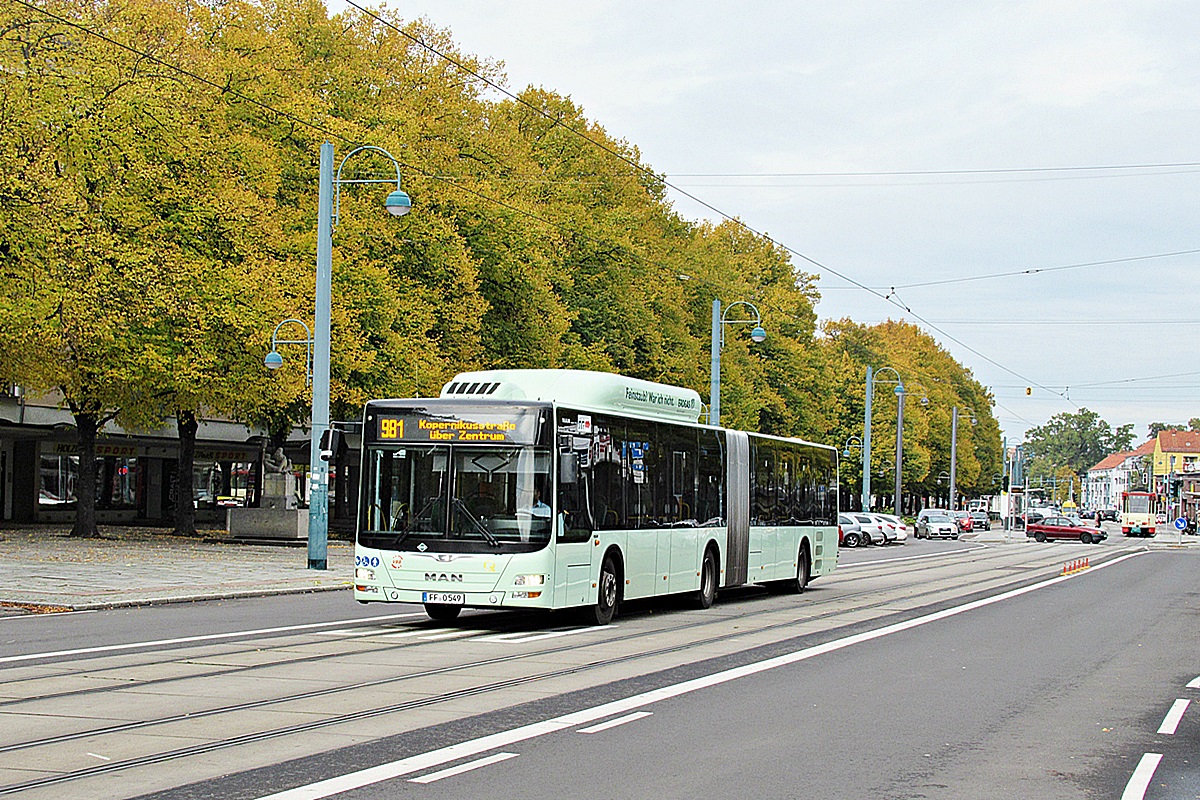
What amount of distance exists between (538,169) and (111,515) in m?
19.5

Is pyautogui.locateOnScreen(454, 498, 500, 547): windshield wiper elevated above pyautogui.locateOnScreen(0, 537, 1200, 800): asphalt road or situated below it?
above

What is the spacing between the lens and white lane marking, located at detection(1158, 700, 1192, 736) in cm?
1085

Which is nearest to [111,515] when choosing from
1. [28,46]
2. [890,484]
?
[28,46]

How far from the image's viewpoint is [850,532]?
203 feet

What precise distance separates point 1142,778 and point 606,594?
10343 mm

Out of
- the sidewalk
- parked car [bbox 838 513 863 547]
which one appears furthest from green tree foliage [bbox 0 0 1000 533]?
parked car [bbox 838 513 863 547]

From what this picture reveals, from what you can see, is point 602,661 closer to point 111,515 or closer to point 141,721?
point 141,721

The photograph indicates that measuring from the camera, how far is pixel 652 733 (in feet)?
32.5

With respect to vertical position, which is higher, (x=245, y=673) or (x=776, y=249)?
(x=776, y=249)

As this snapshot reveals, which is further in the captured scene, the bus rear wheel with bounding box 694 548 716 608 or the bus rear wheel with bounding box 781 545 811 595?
the bus rear wheel with bounding box 781 545 811 595

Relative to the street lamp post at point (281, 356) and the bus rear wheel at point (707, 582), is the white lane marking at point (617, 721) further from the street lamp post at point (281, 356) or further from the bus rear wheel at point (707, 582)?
the street lamp post at point (281, 356)

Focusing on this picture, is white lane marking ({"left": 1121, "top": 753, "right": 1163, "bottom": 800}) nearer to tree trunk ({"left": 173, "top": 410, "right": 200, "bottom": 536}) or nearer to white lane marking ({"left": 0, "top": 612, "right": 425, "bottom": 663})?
white lane marking ({"left": 0, "top": 612, "right": 425, "bottom": 663})

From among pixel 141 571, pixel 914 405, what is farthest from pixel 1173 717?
pixel 914 405

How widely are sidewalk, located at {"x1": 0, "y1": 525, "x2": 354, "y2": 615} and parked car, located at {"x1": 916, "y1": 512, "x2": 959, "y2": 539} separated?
45.4m
